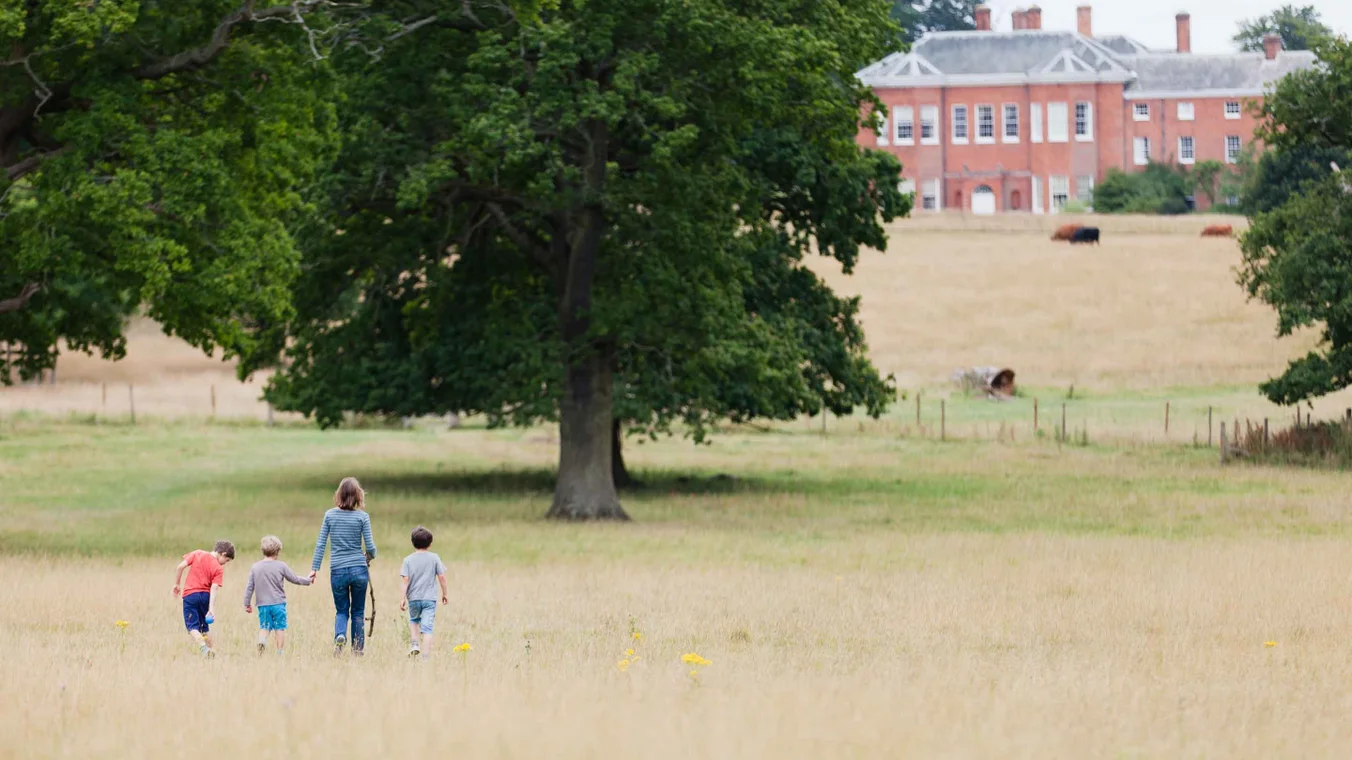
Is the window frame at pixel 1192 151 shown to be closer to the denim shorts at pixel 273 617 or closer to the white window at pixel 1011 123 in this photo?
the white window at pixel 1011 123

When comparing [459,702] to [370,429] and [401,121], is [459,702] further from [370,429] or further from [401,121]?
[370,429]

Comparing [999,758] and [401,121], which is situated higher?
[401,121]

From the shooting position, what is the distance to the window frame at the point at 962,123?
398ft

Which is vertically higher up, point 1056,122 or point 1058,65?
point 1058,65

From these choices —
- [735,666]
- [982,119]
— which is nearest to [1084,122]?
[982,119]

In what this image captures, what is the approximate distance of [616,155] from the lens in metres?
34.7

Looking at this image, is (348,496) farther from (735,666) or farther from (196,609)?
(735,666)

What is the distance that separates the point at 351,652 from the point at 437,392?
87.2 ft

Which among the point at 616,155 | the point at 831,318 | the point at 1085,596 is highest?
the point at 616,155

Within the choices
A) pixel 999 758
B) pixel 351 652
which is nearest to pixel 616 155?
pixel 351 652

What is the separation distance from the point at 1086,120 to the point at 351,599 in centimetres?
11017

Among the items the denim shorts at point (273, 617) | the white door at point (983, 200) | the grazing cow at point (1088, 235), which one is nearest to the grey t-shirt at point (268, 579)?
the denim shorts at point (273, 617)

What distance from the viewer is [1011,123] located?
4764 inches

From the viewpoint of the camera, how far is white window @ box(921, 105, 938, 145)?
4786 inches
